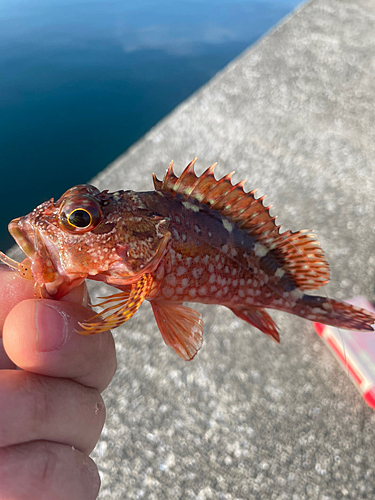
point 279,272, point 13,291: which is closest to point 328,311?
point 279,272

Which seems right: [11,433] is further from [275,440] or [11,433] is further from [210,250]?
[275,440]

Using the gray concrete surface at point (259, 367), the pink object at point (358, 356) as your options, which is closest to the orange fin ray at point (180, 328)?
the gray concrete surface at point (259, 367)

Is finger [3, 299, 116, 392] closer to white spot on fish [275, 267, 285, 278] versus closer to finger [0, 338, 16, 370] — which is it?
finger [0, 338, 16, 370]

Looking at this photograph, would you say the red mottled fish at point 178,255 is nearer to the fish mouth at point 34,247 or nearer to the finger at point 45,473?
the fish mouth at point 34,247

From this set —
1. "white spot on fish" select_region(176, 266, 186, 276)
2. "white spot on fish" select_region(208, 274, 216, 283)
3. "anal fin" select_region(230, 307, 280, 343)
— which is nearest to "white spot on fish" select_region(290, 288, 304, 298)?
"anal fin" select_region(230, 307, 280, 343)

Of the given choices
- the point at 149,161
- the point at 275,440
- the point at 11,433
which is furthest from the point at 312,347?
the point at 149,161
